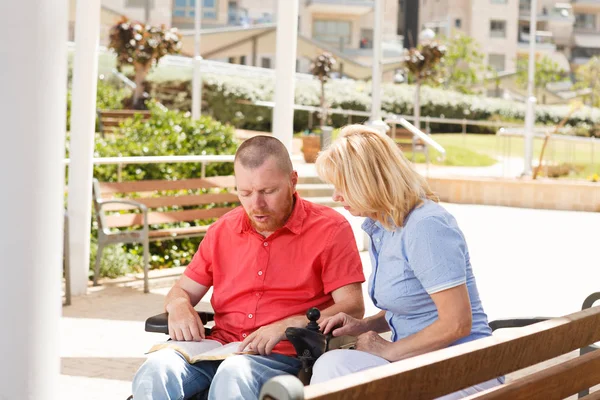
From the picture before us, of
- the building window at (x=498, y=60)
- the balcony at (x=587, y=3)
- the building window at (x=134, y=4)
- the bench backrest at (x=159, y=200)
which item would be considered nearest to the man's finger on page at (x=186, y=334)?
the bench backrest at (x=159, y=200)

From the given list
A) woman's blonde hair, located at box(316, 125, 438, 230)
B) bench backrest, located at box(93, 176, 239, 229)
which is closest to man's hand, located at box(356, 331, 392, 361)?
woman's blonde hair, located at box(316, 125, 438, 230)

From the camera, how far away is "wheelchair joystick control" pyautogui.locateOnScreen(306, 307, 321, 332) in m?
3.06

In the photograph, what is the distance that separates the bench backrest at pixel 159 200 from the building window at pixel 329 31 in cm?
4462

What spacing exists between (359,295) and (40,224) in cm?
123

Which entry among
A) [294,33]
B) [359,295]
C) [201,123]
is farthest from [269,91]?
[359,295]

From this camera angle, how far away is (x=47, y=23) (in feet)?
8.36

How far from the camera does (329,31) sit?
176ft

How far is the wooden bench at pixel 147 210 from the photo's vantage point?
310 inches

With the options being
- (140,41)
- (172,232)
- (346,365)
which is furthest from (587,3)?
(346,365)

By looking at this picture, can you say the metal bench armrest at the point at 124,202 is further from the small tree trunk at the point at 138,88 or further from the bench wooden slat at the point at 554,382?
the small tree trunk at the point at 138,88

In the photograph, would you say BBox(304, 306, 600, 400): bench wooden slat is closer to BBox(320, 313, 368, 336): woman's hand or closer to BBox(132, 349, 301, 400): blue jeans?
BBox(320, 313, 368, 336): woman's hand

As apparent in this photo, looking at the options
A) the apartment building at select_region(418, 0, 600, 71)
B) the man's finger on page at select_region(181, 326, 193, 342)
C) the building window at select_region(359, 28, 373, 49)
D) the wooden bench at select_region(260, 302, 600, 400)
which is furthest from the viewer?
the apartment building at select_region(418, 0, 600, 71)

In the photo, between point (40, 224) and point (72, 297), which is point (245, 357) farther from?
point (72, 297)

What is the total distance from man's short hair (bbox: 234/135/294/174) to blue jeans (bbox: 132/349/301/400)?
2.04ft
